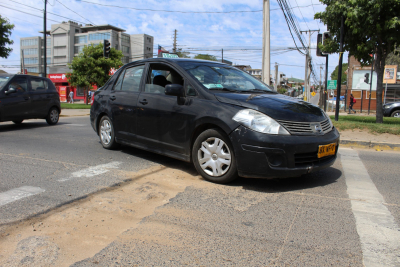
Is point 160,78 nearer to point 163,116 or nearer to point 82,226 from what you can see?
point 163,116

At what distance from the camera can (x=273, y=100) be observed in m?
4.13

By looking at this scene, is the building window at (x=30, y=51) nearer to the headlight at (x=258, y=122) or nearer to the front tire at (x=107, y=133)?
the front tire at (x=107, y=133)

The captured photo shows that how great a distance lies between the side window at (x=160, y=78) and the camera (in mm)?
4719

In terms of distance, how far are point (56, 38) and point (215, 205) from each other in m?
92.0

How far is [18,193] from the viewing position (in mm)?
3588

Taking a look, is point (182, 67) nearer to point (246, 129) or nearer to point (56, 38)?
point (246, 129)

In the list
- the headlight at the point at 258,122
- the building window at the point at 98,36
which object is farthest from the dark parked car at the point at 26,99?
the building window at the point at 98,36

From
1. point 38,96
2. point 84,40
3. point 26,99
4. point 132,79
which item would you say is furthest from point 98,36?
point 132,79

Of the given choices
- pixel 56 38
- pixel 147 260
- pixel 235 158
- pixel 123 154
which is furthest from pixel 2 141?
pixel 56 38

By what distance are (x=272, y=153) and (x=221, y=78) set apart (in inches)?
61.9

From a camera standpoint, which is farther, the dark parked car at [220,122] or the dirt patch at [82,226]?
the dark parked car at [220,122]

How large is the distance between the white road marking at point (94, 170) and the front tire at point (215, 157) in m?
1.42

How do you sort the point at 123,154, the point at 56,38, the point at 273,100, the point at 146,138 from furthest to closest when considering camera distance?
1. the point at 56,38
2. the point at 123,154
3. the point at 146,138
4. the point at 273,100

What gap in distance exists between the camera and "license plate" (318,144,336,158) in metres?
3.82
